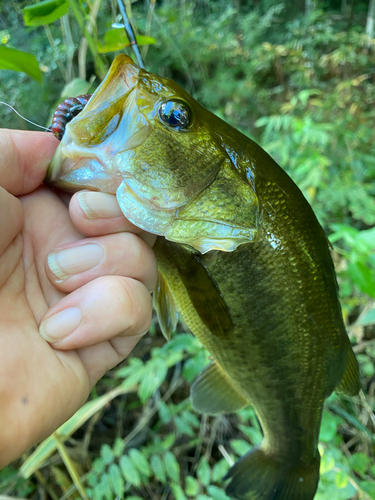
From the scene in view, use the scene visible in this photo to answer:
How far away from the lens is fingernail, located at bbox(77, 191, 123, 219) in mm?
667

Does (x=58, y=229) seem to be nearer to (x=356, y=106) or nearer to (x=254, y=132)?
(x=254, y=132)

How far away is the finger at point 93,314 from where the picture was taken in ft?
2.17

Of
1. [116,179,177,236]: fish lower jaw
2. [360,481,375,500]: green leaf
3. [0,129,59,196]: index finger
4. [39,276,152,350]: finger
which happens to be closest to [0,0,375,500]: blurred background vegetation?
[360,481,375,500]: green leaf

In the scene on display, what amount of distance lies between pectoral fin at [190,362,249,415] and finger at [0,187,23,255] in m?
0.75

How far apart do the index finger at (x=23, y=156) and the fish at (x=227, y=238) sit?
0.04 m

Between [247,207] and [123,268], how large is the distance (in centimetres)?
31

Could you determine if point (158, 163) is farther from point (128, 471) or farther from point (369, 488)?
point (369, 488)

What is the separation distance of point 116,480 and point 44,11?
152cm

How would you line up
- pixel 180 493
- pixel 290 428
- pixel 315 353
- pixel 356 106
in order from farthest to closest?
pixel 356 106 → pixel 180 493 → pixel 290 428 → pixel 315 353

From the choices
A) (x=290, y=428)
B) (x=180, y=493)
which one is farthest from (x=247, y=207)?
(x=180, y=493)

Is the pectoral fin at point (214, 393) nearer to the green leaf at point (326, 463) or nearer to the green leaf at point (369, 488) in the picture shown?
the green leaf at point (326, 463)

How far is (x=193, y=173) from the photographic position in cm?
70

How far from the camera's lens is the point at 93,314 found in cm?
67

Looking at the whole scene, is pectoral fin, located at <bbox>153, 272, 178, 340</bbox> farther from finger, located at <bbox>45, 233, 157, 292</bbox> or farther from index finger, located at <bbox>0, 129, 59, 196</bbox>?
index finger, located at <bbox>0, 129, 59, 196</bbox>
